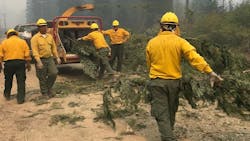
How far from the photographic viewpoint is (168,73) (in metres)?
5.70

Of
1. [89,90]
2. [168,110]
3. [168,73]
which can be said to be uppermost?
[168,73]

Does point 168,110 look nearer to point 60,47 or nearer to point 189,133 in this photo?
point 189,133

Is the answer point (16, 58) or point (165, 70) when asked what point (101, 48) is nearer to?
point (16, 58)

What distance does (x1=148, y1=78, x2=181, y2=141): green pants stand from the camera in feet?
18.5

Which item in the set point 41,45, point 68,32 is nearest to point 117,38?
point 68,32

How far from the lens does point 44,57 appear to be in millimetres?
9781

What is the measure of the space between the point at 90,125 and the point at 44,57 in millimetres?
3067

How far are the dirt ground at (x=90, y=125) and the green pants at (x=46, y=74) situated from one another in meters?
0.66

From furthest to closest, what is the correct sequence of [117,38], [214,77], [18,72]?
[117,38], [18,72], [214,77]

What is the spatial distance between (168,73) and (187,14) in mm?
30509

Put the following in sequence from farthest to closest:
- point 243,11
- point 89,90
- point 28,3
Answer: point 28,3 < point 243,11 < point 89,90

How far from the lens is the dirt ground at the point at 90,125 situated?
6.69m

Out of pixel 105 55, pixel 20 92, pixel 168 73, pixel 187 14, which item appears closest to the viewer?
pixel 168 73

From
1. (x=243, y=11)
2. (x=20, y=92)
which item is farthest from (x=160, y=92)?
(x=243, y=11)
